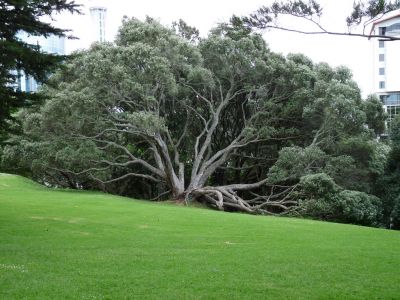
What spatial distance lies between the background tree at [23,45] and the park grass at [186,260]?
12.3ft

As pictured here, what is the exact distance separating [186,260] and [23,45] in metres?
6.48

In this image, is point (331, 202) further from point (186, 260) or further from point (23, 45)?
point (23, 45)

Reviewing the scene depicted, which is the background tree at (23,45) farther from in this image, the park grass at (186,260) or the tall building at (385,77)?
the tall building at (385,77)

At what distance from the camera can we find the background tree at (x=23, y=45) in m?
11.8

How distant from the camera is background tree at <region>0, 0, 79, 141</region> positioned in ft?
38.7

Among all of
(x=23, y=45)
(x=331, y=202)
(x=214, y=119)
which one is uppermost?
(x=23, y=45)

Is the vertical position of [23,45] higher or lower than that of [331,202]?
higher

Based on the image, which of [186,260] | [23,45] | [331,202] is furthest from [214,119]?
[186,260]

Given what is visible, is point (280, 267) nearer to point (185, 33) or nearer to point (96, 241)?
point (96, 241)

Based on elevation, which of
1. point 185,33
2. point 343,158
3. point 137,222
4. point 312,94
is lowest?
point 137,222

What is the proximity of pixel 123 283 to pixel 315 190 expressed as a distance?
20552 millimetres

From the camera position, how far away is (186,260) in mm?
10711

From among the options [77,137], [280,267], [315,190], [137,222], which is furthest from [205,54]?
[280,267]

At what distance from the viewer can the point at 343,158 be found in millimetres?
29625
